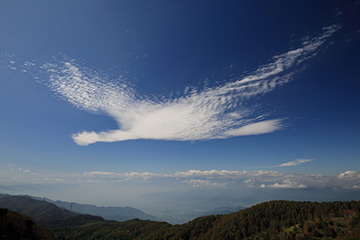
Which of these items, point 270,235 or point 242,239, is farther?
point 242,239

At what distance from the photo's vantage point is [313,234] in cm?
13850

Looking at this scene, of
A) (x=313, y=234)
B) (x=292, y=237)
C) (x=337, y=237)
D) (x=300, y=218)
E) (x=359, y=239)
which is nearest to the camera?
(x=359, y=239)

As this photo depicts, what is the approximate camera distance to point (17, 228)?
1318 inches

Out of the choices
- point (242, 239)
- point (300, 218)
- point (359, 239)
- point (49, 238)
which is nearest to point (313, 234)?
point (359, 239)

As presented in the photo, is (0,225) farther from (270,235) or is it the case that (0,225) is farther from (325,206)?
(325,206)

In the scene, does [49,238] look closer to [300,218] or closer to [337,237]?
[337,237]

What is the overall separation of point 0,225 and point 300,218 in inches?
10284

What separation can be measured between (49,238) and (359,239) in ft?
568


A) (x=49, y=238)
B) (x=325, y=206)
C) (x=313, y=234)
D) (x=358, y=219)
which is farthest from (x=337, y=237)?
(x=49, y=238)

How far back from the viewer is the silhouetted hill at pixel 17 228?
1247 inches

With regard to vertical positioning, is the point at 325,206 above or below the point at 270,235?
above

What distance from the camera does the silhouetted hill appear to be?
3167 centimetres

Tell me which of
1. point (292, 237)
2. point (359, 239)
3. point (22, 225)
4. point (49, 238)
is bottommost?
point (292, 237)

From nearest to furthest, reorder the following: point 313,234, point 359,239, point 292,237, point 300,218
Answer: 1. point 359,239
2. point 313,234
3. point 292,237
4. point 300,218
